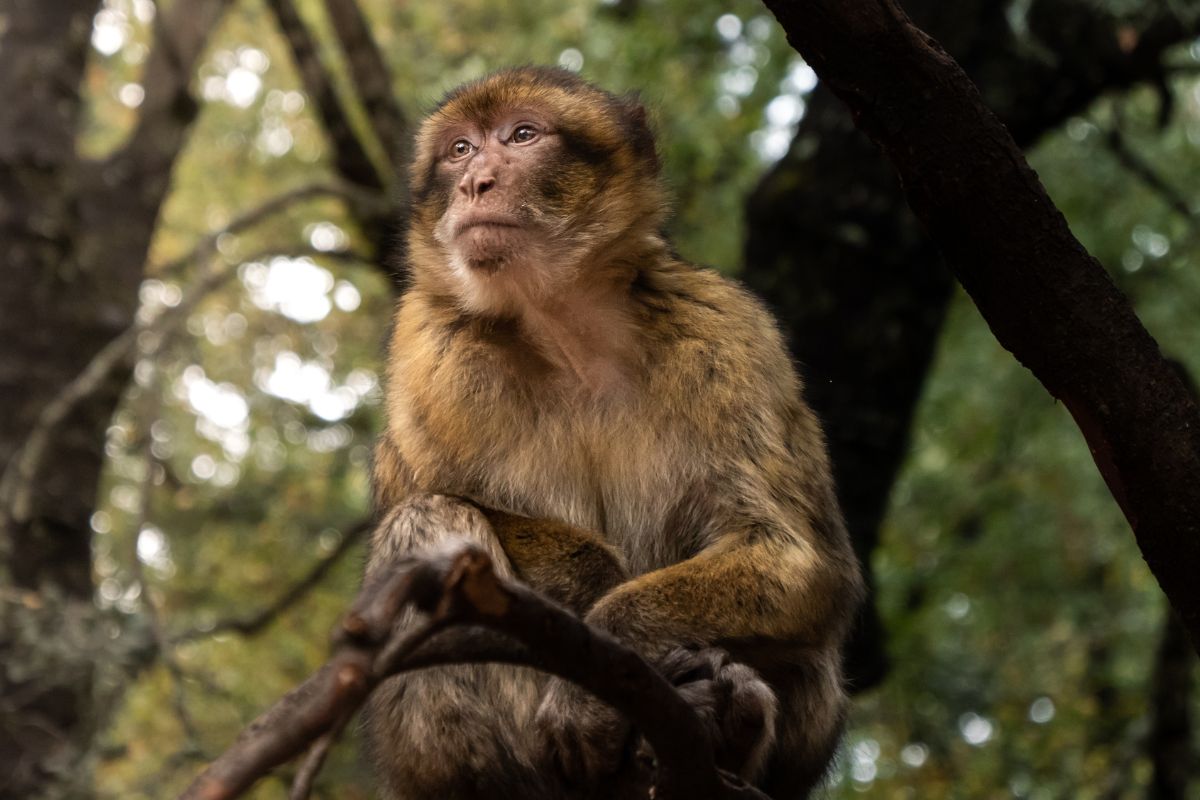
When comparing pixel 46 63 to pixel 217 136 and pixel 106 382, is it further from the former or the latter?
pixel 217 136

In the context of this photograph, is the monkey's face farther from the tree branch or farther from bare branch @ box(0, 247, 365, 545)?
bare branch @ box(0, 247, 365, 545)

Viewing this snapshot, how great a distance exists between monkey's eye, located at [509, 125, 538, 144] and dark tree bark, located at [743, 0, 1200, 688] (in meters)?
2.33

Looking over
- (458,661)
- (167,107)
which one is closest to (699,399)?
(458,661)

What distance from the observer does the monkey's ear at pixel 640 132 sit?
441cm

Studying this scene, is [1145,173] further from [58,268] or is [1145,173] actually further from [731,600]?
[58,268]

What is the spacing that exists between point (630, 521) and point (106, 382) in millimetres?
3482

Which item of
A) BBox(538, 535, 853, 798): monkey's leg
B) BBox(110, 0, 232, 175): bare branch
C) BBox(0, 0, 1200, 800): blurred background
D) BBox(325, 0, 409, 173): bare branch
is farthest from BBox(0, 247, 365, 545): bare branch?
BBox(538, 535, 853, 798): monkey's leg

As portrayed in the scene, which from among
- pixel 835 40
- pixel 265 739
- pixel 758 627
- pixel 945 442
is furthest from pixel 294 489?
pixel 265 739

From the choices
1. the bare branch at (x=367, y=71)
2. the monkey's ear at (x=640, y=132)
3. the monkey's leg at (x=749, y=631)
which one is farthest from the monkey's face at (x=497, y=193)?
the bare branch at (x=367, y=71)

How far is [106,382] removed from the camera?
6.61 meters

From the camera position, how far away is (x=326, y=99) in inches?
288

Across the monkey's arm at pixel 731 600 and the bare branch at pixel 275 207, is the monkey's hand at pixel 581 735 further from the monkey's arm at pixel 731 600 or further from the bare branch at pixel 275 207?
the bare branch at pixel 275 207

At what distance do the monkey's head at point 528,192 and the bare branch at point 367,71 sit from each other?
9.26 feet

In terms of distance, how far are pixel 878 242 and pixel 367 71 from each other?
255 cm
